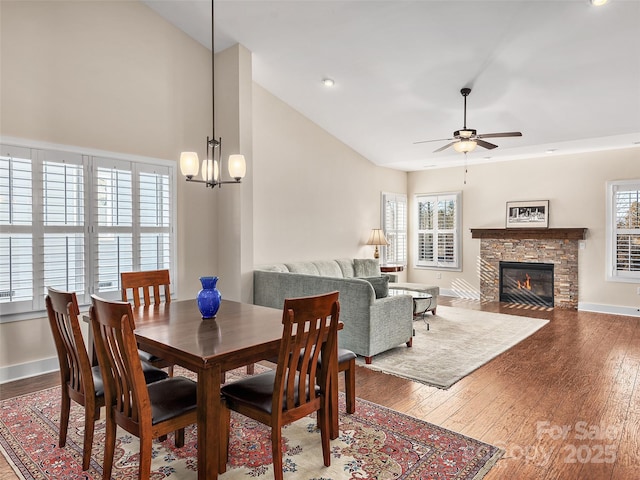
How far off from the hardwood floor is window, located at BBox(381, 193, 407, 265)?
3952 millimetres

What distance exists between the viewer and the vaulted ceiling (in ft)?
12.8

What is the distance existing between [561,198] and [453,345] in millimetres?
4180

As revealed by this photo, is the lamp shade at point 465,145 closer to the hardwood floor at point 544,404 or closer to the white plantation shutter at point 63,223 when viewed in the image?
the hardwood floor at point 544,404

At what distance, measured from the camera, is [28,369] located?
3.78m

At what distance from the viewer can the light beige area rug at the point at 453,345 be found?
3.90m

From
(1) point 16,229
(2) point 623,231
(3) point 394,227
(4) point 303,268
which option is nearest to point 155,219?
(1) point 16,229

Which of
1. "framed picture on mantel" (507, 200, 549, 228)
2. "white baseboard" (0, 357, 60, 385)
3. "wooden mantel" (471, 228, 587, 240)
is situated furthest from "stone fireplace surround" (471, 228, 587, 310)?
"white baseboard" (0, 357, 60, 385)

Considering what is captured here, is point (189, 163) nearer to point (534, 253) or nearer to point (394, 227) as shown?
point (394, 227)

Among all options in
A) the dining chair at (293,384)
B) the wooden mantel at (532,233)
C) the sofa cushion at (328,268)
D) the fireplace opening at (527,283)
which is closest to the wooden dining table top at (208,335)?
the dining chair at (293,384)

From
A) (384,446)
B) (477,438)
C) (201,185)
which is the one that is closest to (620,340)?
(477,438)

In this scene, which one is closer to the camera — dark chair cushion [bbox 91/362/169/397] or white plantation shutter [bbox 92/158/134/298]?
dark chair cushion [bbox 91/362/169/397]

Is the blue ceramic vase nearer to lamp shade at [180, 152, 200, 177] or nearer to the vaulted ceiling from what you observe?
lamp shade at [180, 152, 200, 177]

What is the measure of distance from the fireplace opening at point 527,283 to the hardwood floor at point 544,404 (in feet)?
8.18

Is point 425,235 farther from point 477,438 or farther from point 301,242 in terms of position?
point 477,438
